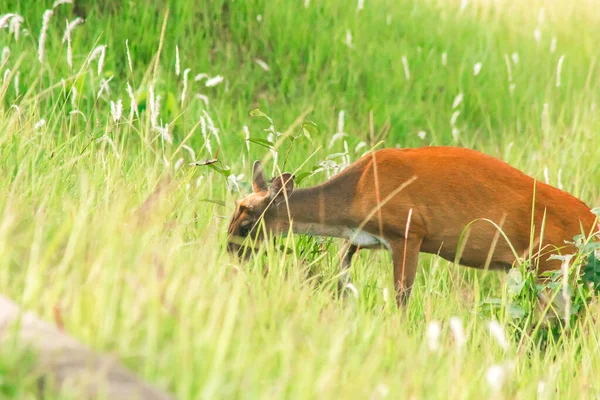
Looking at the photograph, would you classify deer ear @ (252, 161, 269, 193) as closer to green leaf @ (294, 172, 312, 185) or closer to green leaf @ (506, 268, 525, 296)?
green leaf @ (294, 172, 312, 185)

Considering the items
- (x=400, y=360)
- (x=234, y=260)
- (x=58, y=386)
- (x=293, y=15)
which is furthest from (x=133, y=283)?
(x=293, y=15)

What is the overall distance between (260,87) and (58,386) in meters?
6.29

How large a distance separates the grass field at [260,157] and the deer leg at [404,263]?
4.4 inches

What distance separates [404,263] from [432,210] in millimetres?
357

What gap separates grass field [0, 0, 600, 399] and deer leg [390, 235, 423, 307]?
11 centimetres

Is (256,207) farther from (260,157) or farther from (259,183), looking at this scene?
(260,157)

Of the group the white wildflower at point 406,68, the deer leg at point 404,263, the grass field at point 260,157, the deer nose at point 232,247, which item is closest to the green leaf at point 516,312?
the grass field at point 260,157

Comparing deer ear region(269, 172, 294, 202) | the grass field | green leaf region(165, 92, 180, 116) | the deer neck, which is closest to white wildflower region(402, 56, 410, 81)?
the grass field

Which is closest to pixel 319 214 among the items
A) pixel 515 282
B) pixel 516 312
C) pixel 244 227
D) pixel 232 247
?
pixel 244 227

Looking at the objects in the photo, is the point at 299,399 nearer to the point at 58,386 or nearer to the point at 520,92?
the point at 58,386

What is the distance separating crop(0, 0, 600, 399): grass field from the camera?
8.87 ft

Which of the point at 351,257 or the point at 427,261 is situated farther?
the point at 427,261

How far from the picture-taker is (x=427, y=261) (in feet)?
22.0

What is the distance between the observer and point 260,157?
24.0 feet
